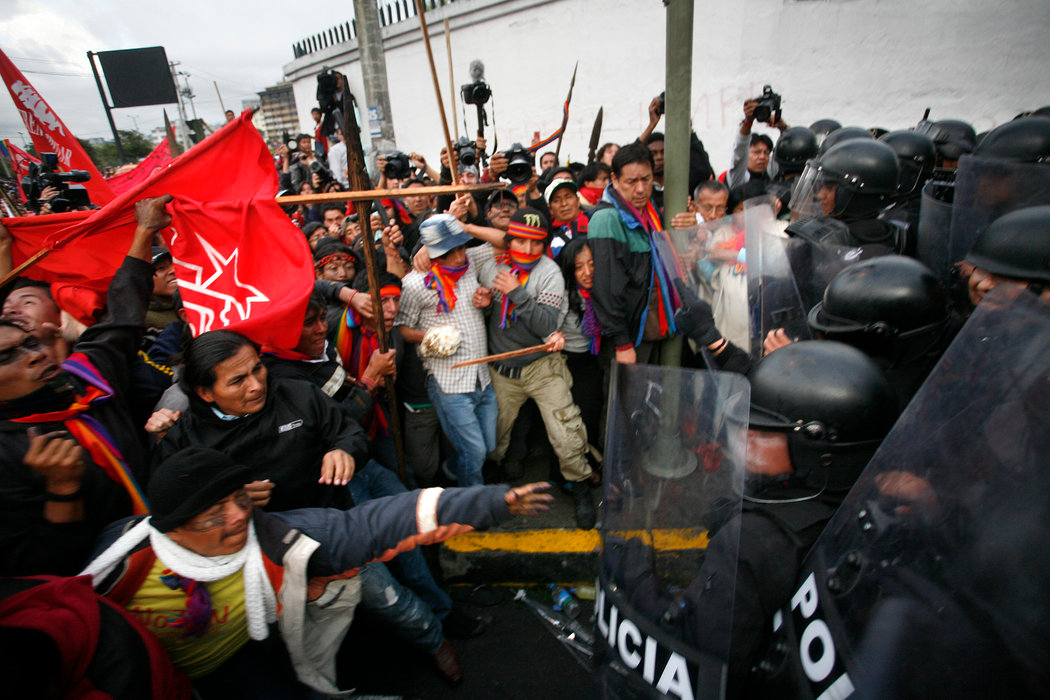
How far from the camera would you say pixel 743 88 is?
863 cm

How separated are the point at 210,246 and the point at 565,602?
2592mm

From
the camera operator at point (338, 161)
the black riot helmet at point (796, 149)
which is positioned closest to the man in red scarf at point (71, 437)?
the black riot helmet at point (796, 149)

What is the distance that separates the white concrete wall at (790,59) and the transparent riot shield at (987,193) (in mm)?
7008

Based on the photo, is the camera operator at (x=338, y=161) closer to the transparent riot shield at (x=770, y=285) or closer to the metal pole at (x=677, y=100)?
the metal pole at (x=677, y=100)

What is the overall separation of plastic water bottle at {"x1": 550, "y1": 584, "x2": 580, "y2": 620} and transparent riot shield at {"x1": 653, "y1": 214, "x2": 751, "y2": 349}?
5.63ft

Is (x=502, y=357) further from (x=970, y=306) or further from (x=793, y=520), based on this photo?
(x=970, y=306)

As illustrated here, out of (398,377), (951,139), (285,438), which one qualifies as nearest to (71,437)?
(285,438)

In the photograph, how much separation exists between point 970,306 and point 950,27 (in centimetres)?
867

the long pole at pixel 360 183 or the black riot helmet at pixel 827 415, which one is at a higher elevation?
the long pole at pixel 360 183

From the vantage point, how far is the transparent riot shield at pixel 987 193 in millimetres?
2568

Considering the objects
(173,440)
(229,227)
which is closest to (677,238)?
(229,227)

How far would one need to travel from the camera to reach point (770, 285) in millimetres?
2482

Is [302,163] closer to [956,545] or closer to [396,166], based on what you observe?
[396,166]

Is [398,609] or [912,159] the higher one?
[912,159]
